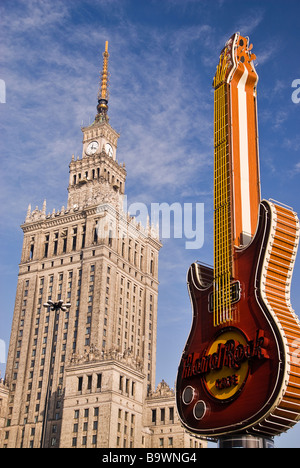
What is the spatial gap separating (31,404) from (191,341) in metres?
60.3

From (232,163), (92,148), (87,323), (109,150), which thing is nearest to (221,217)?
(232,163)

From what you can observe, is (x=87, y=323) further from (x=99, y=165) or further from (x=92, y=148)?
(x=92, y=148)

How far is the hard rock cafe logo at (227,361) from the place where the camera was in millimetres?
45781

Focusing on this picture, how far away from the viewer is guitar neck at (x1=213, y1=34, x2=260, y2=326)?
53.0 metres

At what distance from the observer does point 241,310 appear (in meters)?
48.5

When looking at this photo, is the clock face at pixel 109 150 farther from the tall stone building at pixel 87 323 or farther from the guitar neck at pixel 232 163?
the guitar neck at pixel 232 163

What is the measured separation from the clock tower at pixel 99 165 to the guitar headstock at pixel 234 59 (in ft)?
203

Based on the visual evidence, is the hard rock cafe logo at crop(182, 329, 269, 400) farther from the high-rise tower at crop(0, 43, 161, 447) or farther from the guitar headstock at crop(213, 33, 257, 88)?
the high-rise tower at crop(0, 43, 161, 447)

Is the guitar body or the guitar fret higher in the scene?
the guitar fret

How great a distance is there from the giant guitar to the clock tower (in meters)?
65.9

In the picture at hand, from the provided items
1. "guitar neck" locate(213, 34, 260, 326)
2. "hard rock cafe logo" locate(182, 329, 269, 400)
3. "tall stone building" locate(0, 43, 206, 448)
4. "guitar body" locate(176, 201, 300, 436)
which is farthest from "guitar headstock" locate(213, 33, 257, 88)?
"tall stone building" locate(0, 43, 206, 448)

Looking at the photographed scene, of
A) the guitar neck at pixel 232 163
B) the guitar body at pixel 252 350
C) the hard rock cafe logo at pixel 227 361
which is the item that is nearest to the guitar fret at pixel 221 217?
the guitar neck at pixel 232 163
